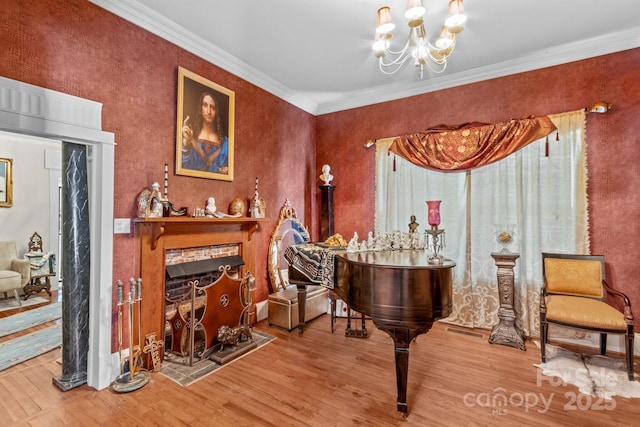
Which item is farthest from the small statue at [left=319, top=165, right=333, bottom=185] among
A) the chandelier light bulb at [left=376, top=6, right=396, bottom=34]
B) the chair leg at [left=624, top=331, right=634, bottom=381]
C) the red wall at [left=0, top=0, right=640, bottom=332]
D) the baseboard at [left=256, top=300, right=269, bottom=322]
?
the chair leg at [left=624, top=331, right=634, bottom=381]

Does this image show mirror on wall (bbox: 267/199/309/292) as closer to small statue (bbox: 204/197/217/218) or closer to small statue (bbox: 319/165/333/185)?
small statue (bbox: 319/165/333/185)

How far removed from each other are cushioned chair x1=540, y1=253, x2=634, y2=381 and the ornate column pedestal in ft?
0.97

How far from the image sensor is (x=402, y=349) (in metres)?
2.00

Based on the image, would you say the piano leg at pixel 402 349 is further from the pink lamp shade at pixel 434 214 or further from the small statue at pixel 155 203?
the small statue at pixel 155 203

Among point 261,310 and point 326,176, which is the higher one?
point 326,176

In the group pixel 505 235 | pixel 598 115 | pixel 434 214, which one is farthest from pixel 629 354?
pixel 598 115

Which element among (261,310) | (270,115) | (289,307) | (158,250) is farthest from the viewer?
(270,115)

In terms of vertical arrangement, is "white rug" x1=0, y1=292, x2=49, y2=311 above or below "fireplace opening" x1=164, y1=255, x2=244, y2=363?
below

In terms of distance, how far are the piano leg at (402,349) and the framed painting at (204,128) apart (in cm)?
231

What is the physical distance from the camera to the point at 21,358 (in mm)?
2729

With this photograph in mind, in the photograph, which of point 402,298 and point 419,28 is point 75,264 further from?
point 419,28

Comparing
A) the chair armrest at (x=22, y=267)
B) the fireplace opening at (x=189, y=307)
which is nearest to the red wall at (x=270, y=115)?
the fireplace opening at (x=189, y=307)

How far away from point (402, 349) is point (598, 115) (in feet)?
10.3

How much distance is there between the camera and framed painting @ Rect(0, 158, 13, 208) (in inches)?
187
